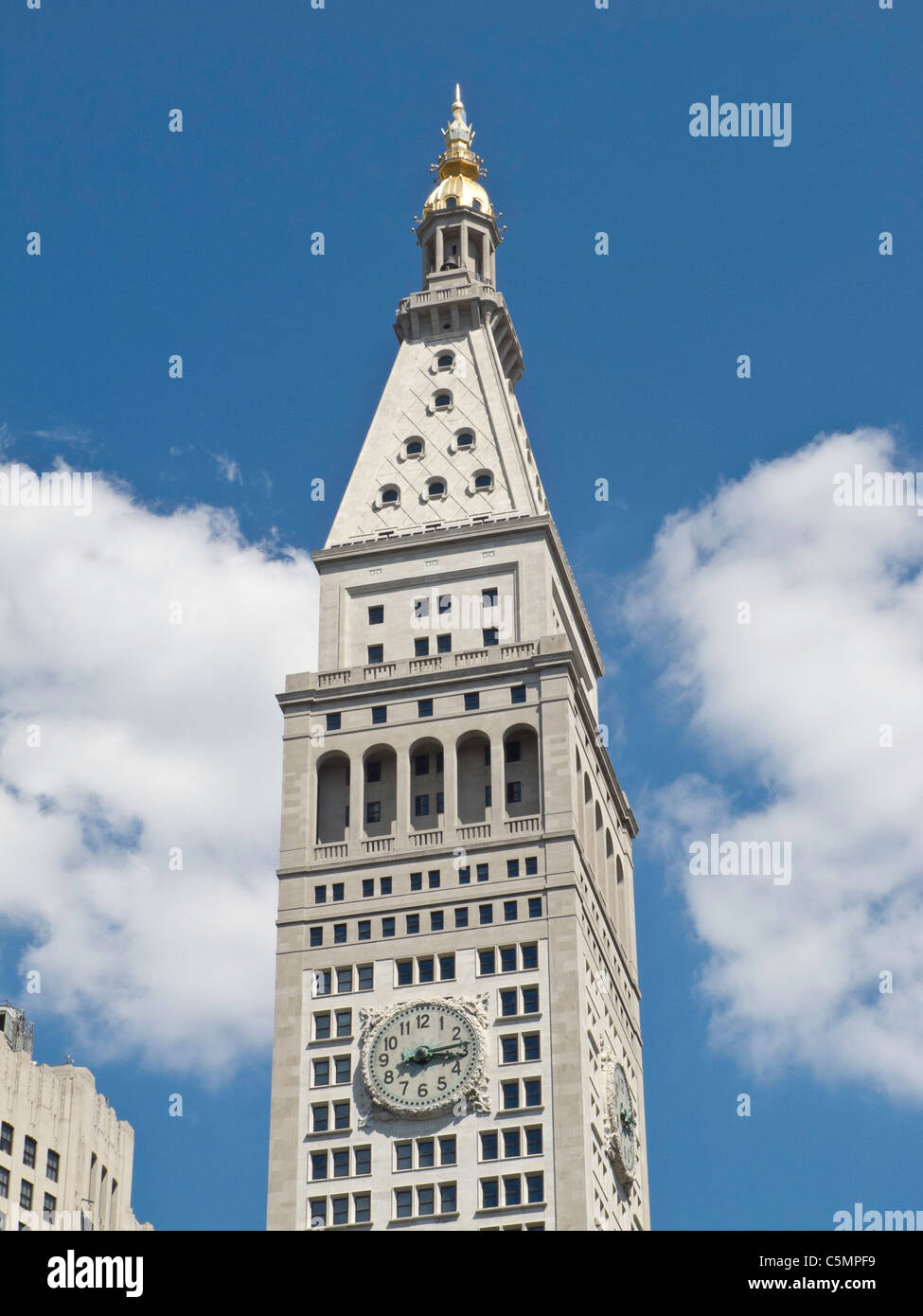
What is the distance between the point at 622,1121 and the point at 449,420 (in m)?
47.2

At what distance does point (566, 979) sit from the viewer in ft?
400

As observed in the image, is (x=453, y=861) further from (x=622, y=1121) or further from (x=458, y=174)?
(x=458, y=174)

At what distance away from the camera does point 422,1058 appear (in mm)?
119688

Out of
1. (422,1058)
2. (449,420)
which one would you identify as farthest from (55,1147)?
(449,420)

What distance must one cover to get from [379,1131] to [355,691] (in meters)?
27.4

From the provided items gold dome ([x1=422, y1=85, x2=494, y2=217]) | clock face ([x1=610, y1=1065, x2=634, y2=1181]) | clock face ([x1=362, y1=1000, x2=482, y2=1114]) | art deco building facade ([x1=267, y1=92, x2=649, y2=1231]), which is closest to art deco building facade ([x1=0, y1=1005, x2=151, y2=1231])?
art deco building facade ([x1=267, y1=92, x2=649, y2=1231])

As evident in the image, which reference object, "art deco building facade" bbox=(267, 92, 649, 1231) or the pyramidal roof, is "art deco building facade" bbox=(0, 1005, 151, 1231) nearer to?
"art deco building facade" bbox=(267, 92, 649, 1231)

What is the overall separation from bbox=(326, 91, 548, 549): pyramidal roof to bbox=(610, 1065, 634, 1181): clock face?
115 ft

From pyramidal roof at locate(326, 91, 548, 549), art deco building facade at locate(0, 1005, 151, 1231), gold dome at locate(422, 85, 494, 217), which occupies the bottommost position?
art deco building facade at locate(0, 1005, 151, 1231)

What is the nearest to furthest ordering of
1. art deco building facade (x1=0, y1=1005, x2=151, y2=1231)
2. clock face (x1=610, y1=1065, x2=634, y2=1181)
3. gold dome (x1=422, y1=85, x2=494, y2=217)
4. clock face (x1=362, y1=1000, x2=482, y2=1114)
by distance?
art deco building facade (x1=0, y1=1005, x2=151, y2=1231), clock face (x1=362, y1=1000, x2=482, y2=1114), clock face (x1=610, y1=1065, x2=634, y2=1181), gold dome (x1=422, y1=85, x2=494, y2=217)

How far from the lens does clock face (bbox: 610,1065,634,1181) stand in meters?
124
